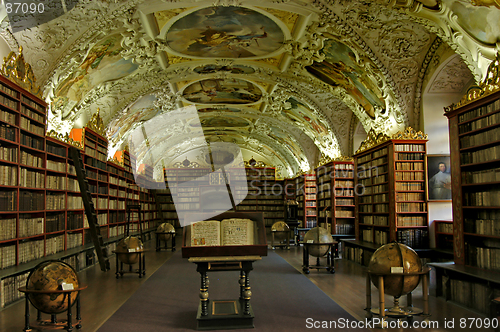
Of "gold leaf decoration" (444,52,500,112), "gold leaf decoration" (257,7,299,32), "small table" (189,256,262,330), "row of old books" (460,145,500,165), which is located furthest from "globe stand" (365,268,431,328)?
"gold leaf decoration" (257,7,299,32)

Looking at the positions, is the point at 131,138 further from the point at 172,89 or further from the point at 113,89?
the point at 113,89

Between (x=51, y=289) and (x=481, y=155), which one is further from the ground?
(x=481, y=155)

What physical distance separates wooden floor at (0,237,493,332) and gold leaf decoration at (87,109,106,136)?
4852mm

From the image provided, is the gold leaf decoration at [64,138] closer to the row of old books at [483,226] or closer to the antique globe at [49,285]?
the antique globe at [49,285]

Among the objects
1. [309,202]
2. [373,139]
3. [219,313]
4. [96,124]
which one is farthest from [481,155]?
[309,202]

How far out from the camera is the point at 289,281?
29.5 feet

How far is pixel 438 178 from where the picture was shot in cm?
1040

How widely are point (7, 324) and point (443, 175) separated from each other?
10.4 metres

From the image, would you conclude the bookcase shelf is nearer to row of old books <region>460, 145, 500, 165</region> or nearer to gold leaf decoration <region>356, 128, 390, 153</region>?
gold leaf decoration <region>356, 128, 390, 153</region>

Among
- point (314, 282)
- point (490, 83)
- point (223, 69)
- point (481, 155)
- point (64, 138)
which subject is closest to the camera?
point (490, 83)

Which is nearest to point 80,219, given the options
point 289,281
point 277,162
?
point 289,281

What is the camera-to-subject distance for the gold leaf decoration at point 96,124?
515 inches

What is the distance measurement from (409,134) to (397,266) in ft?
20.0

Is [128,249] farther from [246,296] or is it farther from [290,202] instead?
[290,202]
